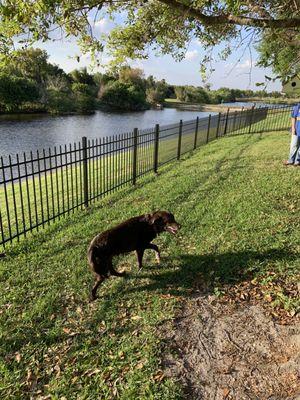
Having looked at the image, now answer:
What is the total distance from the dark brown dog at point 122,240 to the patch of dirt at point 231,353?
40.7 inches

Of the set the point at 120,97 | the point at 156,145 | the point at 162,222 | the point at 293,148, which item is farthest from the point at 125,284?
the point at 120,97

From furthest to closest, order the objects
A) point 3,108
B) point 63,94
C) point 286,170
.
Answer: point 63,94
point 3,108
point 286,170

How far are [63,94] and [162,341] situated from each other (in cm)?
5620

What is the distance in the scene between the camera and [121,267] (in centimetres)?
467

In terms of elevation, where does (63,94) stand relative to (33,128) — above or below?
above

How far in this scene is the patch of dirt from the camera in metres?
2.62

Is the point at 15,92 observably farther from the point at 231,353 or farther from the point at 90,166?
the point at 231,353

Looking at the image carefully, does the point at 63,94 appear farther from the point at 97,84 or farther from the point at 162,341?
the point at 162,341

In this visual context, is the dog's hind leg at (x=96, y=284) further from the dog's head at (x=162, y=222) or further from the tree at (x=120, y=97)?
the tree at (x=120, y=97)

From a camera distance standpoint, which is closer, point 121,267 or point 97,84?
point 121,267

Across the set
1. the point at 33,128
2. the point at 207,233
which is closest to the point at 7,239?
the point at 207,233

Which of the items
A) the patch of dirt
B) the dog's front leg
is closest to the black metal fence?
the dog's front leg

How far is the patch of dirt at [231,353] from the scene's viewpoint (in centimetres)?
262

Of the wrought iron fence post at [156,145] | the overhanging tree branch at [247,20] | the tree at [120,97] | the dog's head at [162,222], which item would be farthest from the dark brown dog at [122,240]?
the tree at [120,97]
